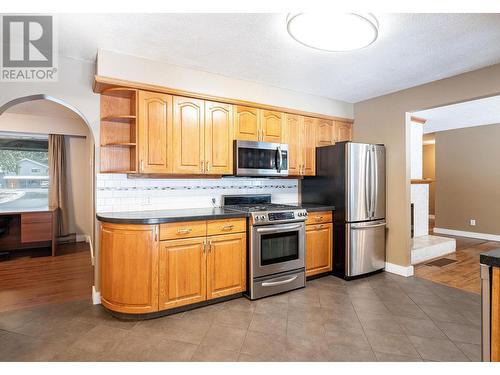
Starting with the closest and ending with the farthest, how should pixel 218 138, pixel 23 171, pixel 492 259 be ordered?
pixel 492 259 → pixel 218 138 → pixel 23 171

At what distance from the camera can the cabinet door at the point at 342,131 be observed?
441 centimetres

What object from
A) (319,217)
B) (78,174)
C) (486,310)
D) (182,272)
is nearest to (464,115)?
(319,217)

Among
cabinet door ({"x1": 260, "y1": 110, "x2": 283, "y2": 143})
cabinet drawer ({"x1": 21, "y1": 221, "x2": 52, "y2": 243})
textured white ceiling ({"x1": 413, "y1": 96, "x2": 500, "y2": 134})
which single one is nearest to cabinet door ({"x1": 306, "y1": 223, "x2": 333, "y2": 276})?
cabinet door ({"x1": 260, "y1": 110, "x2": 283, "y2": 143})

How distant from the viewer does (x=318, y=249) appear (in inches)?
145

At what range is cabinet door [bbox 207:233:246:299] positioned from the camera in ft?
9.46

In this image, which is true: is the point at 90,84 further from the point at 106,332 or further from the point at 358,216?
the point at 358,216

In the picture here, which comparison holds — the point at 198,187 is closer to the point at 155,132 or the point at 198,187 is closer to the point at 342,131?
the point at 155,132

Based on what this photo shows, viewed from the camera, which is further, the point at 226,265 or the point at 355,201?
the point at 355,201

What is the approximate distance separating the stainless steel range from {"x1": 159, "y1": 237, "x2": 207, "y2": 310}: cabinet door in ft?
1.79

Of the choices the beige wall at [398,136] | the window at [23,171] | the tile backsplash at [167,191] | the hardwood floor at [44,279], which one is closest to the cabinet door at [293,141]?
the tile backsplash at [167,191]

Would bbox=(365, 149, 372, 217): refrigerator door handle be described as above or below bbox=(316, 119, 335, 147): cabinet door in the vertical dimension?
below

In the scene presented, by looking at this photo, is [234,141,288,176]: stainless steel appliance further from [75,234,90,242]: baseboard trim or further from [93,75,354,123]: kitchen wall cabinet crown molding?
[75,234,90,242]: baseboard trim

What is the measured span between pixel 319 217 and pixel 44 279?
12.1ft

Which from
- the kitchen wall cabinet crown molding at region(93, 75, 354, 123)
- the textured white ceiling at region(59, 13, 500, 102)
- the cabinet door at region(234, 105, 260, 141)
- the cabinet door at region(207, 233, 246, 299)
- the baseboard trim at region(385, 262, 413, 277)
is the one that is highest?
the textured white ceiling at region(59, 13, 500, 102)
